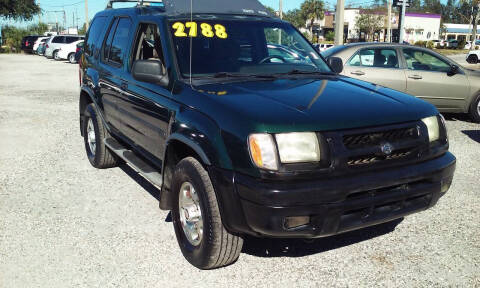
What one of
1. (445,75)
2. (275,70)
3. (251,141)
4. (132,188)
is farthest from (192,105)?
(445,75)

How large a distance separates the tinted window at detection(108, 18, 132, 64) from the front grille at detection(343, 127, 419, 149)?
8.87ft

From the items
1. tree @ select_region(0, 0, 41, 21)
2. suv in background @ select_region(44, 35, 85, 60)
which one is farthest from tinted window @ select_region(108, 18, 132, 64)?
tree @ select_region(0, 0, 41, 21)

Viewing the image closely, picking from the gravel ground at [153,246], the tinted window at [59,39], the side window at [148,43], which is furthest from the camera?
the tinted window at [59,39]

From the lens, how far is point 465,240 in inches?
158

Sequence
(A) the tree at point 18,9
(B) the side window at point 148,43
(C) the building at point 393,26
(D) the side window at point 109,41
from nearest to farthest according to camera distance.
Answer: (B) the side window at point 148,43 → (D) the side window at point 109,41 → (A) the tree at point 18,9 → (C) the building at point 393,26

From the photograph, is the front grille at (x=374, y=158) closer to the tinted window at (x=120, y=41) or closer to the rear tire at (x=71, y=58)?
the tinted window at (x=120, y=41)

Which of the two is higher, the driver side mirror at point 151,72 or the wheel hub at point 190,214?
the driver side mirror at point 151,72

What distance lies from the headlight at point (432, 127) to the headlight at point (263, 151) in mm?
1239

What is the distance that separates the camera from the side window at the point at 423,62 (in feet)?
30.4

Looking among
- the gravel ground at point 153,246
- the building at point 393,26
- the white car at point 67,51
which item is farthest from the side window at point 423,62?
the building at point 393,26

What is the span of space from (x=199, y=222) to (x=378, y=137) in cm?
135

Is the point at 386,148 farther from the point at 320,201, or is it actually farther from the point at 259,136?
the point at 259,136

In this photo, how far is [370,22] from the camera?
243 ft

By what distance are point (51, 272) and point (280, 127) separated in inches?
77.6
